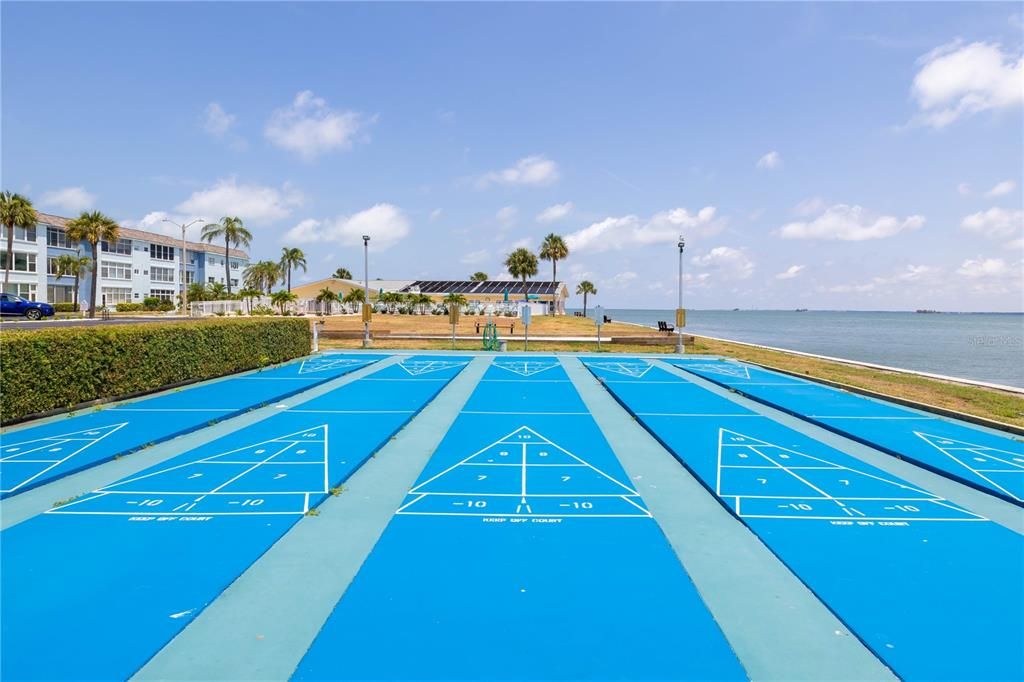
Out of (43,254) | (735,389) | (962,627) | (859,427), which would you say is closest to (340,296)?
(43,254)

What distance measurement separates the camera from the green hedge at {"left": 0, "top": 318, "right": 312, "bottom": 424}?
1233 cm

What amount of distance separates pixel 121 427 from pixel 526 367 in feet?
51.0

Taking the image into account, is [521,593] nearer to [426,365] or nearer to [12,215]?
[426,365]

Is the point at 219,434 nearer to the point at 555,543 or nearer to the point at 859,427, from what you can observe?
the point at 555,543

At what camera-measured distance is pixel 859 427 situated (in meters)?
12.7

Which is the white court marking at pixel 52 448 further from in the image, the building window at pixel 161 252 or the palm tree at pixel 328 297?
the palm tree at pixel 328 297

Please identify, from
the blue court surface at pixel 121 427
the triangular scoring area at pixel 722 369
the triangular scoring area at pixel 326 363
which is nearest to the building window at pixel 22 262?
the triangular scoring area at pixel 326 363

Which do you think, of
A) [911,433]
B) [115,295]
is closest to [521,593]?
[911,433]

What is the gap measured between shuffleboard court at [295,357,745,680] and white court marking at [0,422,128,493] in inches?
258

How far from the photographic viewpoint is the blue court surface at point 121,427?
912 centimetres

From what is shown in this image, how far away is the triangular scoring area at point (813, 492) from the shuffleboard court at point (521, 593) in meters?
1.73

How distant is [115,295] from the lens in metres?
61.8

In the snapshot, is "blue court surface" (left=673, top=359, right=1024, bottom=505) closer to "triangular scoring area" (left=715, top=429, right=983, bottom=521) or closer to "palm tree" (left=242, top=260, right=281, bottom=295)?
"triangular scoring area" (left=715, top=429, right=983, bottom=521)

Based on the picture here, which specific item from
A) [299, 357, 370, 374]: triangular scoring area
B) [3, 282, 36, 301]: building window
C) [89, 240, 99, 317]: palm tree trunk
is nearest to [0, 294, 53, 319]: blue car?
[89, 240, 99, 317]: palm tree trunk
